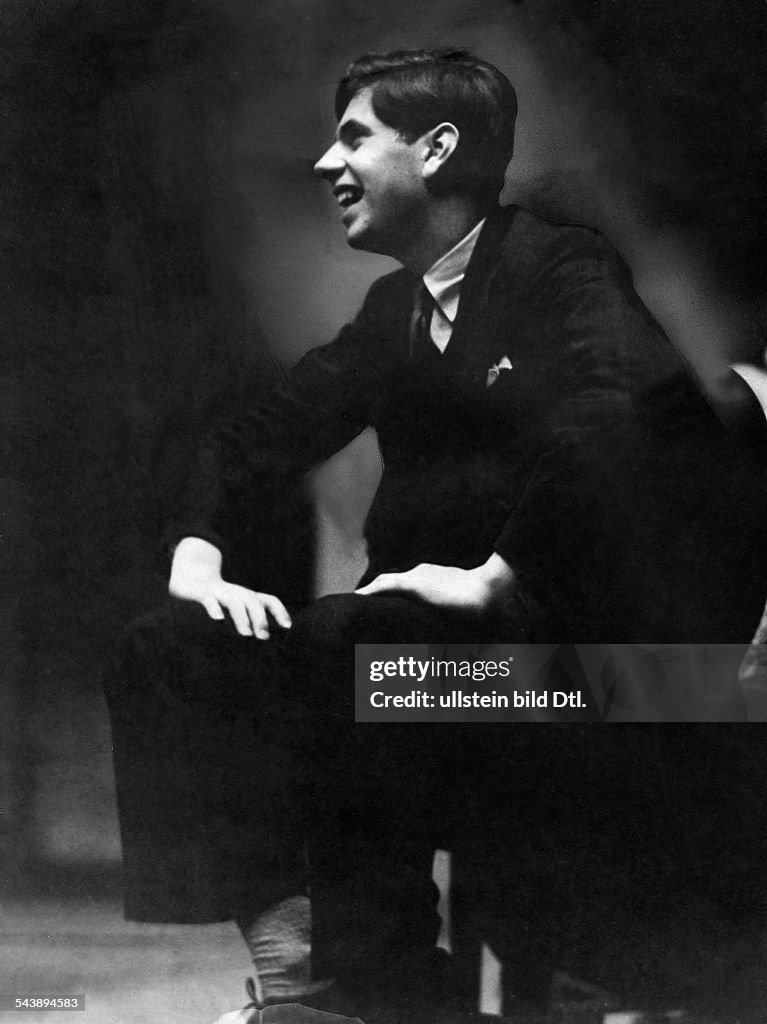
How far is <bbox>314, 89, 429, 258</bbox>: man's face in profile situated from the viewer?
14.7 feet

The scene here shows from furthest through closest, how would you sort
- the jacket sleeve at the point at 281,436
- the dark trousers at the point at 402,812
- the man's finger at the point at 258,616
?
the jacket sleeve at the point at 281,436 < the man's finger at the point at 258,616 < the dark trousers at the point at 402,812

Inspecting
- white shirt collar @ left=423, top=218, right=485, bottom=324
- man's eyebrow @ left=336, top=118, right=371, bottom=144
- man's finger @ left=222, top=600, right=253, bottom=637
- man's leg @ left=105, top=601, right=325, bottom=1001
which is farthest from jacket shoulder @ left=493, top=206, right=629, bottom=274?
man's leg @ left=105, top=601, right=325, bottom=1001

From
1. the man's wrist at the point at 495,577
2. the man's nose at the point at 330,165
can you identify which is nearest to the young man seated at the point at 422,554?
the man's wrist at the point at 495,577

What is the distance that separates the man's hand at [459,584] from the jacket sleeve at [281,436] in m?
0.64

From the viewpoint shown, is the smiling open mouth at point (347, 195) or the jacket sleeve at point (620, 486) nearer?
the jacket sleeve at point (620, 486)

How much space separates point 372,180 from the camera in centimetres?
450

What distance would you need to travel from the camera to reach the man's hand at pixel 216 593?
438cm

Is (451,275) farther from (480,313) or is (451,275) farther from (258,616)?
(258,616)

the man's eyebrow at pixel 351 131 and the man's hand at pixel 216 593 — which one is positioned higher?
the man's eyebrow at pixel 351 131

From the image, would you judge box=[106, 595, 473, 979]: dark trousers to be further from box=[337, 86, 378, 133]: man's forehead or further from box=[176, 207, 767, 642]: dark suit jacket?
box=[337, 86, 378, 133]: man's forehead

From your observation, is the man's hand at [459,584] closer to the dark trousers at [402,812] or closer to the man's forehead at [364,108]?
the dark trousers at [402,812]

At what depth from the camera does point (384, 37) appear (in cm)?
450

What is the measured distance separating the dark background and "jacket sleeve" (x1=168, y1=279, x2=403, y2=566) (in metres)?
0.09

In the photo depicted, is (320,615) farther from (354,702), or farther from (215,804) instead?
(215,804)
